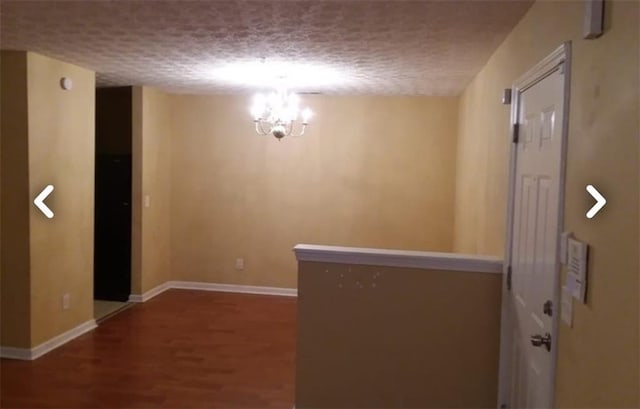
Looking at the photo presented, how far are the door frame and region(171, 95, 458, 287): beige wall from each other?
3.08 m

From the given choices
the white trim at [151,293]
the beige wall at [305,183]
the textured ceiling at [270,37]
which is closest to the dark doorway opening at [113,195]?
the white trim at [151,293]

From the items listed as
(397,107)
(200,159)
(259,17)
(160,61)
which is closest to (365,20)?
(259,17)

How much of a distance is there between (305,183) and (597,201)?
4596 millimetres

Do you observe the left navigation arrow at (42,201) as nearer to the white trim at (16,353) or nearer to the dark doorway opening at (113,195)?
the white trim at (16,353)

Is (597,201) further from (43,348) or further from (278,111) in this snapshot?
(43,348)

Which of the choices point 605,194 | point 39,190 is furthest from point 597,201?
point 39,190

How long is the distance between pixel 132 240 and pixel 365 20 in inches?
157

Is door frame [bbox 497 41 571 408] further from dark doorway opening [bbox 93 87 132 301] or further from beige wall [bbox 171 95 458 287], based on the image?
dark doorway opening [bbox 93 87 132 301]

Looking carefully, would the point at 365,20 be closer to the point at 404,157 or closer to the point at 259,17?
the point at 259,17

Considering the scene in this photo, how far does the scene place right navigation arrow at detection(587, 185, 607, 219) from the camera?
1489 millimetres

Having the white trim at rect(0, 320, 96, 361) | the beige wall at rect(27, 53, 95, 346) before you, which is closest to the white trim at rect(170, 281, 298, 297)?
the beige wall at rect(27, 53, 95, 346)

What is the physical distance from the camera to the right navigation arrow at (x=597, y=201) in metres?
1.49

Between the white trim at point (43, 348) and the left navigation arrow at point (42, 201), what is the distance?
3.47 feet

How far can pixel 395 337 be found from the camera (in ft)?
9.48
